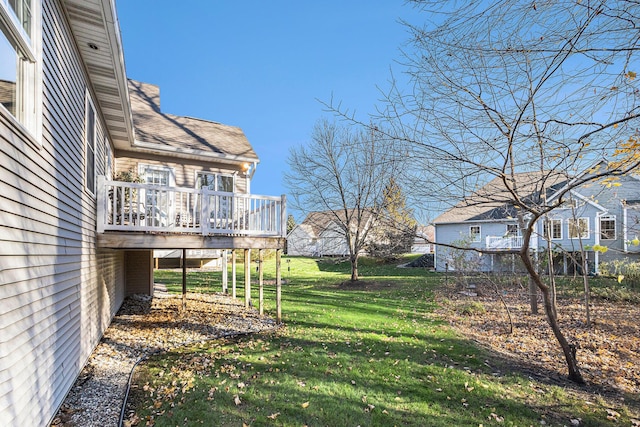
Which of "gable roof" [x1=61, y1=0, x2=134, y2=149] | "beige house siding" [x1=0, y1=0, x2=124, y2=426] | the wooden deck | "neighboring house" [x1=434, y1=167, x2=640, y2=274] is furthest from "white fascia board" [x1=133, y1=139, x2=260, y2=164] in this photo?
"neighboring house" [x1=434, y1=167, x2=640, y2=274]

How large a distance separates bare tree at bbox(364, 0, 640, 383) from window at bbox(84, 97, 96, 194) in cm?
507

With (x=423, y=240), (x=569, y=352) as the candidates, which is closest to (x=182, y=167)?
(x=423, y=240)

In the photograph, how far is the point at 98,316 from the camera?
22.0ft

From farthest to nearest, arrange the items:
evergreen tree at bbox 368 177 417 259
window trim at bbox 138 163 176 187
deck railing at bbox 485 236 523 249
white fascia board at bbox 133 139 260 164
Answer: deck railing at bbox 485 236 523 249 → window trim at bbox 138 163 176 187 → white fascia board at bbox 133 139 260 164 → evergreen tree at bbox 368 177 417 259

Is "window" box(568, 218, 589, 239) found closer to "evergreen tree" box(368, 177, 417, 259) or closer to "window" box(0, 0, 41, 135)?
"evergreen tree" box(368, 177, 417, 259)

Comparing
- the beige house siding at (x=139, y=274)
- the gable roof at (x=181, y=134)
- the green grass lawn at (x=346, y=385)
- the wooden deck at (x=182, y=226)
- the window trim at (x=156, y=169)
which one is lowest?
the green grass lawn at (x=346, y=385)

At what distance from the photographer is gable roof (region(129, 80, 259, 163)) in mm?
11438

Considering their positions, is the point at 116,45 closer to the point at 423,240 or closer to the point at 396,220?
the point at 396,220

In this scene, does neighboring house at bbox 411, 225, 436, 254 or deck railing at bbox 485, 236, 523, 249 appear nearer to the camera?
neighboring house at bbox 411, 225, 436, 254

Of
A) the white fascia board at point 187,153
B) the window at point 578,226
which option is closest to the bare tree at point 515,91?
the window at point 578,226

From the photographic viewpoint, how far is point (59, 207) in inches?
165

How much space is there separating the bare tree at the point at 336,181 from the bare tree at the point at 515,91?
→ 12.7 meters

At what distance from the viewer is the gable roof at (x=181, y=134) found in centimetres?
1144

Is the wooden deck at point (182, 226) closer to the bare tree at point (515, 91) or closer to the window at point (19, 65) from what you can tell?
the window at point (19, 65)
